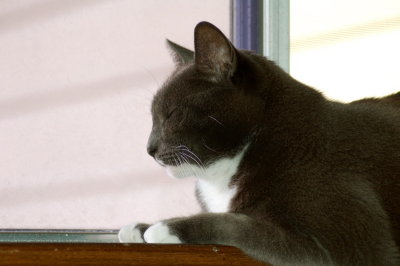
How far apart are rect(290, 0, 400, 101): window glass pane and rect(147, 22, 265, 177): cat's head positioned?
0.80 metres

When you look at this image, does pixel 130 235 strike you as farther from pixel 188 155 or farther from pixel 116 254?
pixel 116 254

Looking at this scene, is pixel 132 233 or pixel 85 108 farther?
pixel 85 108

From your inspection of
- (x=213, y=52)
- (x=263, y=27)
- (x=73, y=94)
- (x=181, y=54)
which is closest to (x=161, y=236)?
(x=213, y=52)

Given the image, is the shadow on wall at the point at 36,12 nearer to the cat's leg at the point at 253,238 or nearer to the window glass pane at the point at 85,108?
the window glass pane at the point at 85,108

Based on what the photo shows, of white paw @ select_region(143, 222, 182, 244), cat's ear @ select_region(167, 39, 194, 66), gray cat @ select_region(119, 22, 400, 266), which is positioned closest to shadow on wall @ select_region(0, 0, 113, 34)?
→ cat's ear @ select_region(167, 39, 194, 66)

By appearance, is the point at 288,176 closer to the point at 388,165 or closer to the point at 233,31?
the point at 388,165

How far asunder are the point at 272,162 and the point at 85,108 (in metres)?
0.72

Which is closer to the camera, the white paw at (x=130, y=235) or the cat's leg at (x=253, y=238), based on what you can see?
the cat's leg at (x=253, y=238)

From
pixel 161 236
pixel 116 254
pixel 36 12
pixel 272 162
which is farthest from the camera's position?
pixel 36 12

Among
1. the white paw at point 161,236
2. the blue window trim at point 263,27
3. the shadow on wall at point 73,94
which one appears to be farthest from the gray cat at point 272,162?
the blue window trim at point 263,27

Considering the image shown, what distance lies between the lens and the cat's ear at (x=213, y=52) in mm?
1177

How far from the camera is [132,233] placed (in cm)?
119

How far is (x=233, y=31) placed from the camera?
75.1 inches

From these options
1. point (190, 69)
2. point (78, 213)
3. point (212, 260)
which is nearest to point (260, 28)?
point (190, 69)
